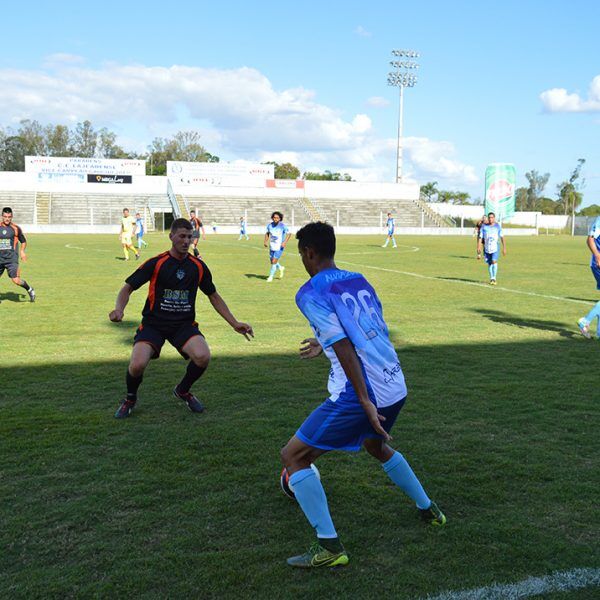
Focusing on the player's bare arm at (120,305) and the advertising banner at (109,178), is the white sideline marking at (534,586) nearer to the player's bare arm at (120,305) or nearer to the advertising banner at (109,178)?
the player's bare arm at (120,305)

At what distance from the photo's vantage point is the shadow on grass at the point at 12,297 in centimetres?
1357

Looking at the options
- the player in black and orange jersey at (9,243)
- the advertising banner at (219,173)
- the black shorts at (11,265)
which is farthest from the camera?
the advertising banner at (219,173)

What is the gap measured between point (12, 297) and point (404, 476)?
12.2 meters

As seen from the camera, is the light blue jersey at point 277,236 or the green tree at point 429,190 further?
the green tree at point 429,190

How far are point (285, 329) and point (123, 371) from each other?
11.3 ft

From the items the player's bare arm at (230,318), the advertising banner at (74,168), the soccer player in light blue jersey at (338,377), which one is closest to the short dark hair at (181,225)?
the player's bare arm at (230,318)

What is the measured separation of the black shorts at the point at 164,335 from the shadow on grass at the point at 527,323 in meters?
6.34

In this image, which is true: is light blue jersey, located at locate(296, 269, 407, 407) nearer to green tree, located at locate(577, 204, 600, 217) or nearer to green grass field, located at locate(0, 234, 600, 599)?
green grass field, located at locate(0, 234, 600, 599)

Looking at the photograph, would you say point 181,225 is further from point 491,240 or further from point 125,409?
point 491,240

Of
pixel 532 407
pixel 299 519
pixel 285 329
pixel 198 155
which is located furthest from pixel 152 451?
pixel 198 155

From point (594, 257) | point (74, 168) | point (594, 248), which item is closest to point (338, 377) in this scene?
point (594, 248)

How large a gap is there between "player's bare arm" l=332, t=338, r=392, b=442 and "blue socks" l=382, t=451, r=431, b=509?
1.79ft

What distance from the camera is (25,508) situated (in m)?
4.02

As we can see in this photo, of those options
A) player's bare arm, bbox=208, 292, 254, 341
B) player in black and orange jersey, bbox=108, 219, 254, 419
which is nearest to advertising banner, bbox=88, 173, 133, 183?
player in black and orange jersey, bbox=108, 219, 254, 419
